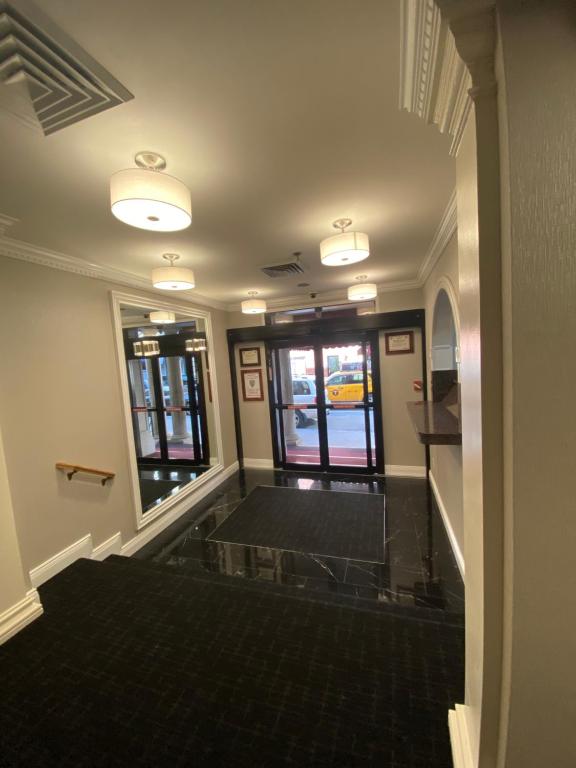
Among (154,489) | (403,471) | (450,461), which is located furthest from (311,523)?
(154,489)

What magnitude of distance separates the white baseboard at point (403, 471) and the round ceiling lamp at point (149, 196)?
4451 millimetres

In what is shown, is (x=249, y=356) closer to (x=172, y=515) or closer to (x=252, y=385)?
(x=252, y=385)

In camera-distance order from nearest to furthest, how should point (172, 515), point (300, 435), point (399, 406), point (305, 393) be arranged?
1. point (172, 515)
2. point (399, 406)
3. point (305, 393)
4. point (300, 435)

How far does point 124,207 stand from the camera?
4.25 ft

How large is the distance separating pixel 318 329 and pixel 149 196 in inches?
147

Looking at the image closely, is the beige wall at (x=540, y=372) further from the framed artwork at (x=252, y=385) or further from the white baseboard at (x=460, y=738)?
the framed artwork at (x=252, y=385)

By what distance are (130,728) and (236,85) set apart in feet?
7.69

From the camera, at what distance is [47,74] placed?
96 cm

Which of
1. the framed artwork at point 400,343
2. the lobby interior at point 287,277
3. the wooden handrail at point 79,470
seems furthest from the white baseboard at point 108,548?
the framed artwork at point 400,343

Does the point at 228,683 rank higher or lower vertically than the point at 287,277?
lower

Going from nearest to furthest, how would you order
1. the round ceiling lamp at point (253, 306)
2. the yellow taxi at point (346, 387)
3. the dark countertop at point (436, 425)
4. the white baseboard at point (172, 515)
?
the dark countertop at point (436, 425), the white baseboard at point (172, 515), the round ceiling lamp at point (253, 306), the yellow taxi at point (346, 387)

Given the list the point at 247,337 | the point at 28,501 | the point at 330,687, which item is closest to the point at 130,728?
the point at 330,687

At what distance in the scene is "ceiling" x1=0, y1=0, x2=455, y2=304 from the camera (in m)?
0.85

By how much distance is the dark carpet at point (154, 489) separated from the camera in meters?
4.24
